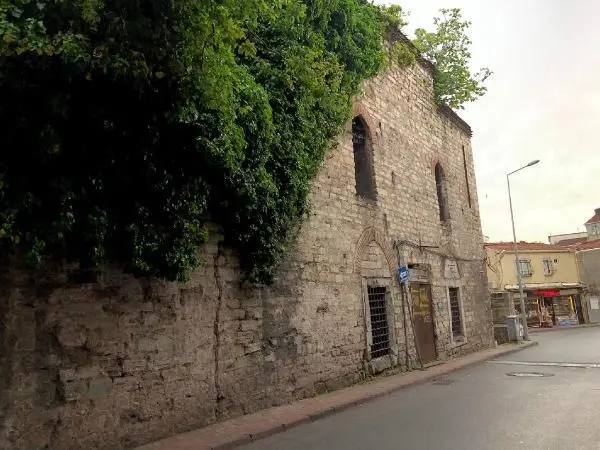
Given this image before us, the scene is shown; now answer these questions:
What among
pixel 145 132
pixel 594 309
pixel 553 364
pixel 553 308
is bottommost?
pixel 553 364

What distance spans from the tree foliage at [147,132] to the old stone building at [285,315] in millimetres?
567

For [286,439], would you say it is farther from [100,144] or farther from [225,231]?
[100,144]

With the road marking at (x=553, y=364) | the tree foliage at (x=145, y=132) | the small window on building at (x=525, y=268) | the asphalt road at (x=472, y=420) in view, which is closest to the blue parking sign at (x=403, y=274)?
the asphalt road at (x=472, y=420)

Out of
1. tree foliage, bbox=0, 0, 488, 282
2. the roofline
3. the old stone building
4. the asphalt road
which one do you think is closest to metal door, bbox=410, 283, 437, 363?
the old stone building

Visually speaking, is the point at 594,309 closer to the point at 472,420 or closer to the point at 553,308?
the point at 553,308

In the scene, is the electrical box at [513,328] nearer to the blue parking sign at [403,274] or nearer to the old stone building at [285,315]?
the old stone building at [285,315]

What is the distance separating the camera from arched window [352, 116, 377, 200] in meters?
12.0

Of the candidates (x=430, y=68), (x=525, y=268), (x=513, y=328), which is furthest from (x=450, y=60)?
(x=525, y=268)

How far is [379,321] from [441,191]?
649 cm

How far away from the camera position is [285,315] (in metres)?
8.39

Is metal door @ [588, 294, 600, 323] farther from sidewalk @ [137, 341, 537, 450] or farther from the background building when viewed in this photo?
sidewalk @ [137, 341, 537, 450]

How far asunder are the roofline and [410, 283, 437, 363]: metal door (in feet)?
21.3

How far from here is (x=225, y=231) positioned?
7438 mm

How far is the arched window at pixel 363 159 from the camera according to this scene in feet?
39.4
